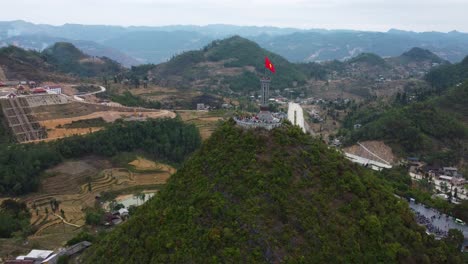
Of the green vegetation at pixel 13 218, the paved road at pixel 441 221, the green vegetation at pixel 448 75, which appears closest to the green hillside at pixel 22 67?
the green vegetation at pixel 13 218

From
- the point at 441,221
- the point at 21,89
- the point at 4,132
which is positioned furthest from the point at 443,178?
the point at 21,89

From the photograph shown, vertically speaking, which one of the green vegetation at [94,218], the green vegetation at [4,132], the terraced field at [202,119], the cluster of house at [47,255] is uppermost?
the green vegetation at [4,132]

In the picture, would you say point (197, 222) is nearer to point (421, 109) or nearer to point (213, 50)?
point (421, 109)

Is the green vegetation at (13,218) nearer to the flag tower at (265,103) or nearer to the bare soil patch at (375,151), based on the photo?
the flag tower at (265,103)

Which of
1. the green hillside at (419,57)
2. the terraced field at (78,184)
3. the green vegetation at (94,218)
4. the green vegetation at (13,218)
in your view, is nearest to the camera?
the green vegetation at (13,218)

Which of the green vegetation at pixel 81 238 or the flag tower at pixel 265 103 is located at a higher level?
the flag tower at pixel 265 103

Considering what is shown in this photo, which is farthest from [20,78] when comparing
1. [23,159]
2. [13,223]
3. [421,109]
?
[421,109]

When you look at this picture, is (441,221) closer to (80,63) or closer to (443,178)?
(443,178)
